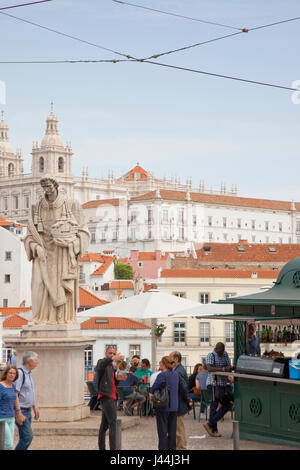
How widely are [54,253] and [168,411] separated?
→ 9.69ft

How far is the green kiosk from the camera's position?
9320 mm

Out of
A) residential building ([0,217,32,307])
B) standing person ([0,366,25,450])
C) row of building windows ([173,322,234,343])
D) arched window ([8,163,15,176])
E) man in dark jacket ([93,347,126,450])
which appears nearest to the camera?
standing person ([0,366,25,450])

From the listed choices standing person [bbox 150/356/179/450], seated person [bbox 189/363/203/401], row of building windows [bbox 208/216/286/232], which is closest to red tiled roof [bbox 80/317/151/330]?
seated person [bbox 189/363/203/401]

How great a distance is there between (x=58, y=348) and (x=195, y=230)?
12102cm

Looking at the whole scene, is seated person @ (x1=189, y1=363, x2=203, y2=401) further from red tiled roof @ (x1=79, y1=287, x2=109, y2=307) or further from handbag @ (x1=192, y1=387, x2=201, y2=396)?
red tiled roof @ (x1=79, y1=287, x2=109, y2=307)

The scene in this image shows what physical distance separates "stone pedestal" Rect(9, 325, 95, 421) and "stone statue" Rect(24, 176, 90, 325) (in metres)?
0.18

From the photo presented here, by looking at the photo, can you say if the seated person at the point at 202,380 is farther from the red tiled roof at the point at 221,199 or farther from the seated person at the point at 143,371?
the red tiled roof at the point at 221,199

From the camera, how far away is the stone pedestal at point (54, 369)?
10344 millimetres

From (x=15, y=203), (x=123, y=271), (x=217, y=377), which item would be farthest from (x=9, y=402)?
(x=15, y=203)

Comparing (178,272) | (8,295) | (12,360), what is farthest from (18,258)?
(12,360)

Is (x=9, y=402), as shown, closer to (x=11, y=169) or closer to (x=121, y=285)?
(x=121, y=285)

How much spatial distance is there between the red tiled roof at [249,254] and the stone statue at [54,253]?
5495cm

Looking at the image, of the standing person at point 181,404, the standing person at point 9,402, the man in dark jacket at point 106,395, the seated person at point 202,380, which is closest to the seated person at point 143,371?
the seated person at point 202,380

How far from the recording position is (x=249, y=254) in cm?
6825
